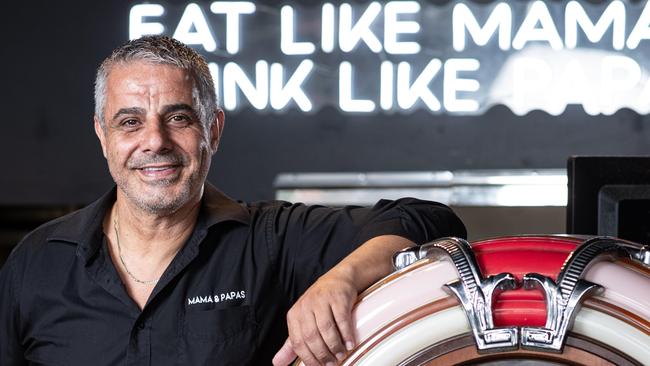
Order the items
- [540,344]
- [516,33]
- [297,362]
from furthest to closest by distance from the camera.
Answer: [516,33]
[297,362]
[540,344]

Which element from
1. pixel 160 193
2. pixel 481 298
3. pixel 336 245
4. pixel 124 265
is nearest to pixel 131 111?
pixel 160 193

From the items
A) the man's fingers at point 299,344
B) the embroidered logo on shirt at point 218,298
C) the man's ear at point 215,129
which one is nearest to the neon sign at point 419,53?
the man's ear at point 215,129

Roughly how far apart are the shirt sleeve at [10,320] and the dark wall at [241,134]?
2068 millimetres

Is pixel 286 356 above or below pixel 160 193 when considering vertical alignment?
below

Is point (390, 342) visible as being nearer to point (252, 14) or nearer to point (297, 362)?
point (297, 362)

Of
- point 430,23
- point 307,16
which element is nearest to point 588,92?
point 430,23

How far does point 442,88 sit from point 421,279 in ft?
8.29

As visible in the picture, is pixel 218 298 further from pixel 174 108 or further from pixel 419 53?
pixel 419 53

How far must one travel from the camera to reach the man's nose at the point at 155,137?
1409 millimetres

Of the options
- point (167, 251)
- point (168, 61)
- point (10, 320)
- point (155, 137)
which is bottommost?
point (10, 320)

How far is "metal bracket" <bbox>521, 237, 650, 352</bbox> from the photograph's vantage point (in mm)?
828

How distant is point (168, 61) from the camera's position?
56.9 inches

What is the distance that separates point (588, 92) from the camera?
10.8 ft

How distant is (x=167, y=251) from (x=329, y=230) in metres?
0.25
